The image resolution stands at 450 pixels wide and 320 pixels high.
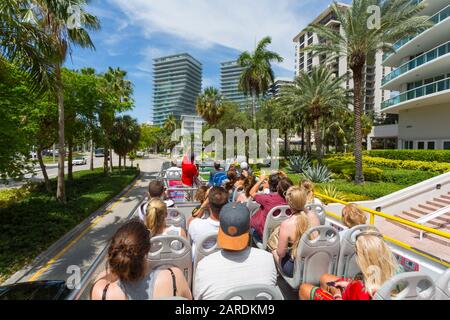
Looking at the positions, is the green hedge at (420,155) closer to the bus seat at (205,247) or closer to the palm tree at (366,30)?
the palm tree at (366,30)

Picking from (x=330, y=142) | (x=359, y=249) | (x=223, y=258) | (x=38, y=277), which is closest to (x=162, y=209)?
(x=223, y=258)

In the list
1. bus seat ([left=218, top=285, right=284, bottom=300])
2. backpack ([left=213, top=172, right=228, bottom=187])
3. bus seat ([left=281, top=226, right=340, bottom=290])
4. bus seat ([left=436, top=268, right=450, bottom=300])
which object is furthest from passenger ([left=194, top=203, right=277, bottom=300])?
backpack ([left=213, top=172, right=228, bottom=187])

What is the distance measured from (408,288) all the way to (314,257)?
1.26m

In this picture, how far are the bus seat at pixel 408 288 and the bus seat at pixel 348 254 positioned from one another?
1150 millimetres

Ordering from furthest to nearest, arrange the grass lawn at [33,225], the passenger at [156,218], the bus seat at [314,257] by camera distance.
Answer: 1. the grass lawn at [33,225]
2. the passenger at [156,218]
3. the bus seat at [314,257]

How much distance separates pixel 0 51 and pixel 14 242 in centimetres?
502

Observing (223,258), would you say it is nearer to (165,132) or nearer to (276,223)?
(276,223)

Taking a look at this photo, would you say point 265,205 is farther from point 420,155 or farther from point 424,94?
point 424,94

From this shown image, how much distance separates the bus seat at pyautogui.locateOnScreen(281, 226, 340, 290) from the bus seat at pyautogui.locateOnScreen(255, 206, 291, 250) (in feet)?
2.89

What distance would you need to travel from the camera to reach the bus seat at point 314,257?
2.97 meters

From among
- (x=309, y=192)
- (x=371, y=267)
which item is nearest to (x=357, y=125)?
(x=309, y=192)

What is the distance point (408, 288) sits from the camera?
1.84m

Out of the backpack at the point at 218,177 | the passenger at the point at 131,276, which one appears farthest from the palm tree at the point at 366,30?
the passenger at the point at 131,276

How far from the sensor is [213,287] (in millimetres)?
2100
